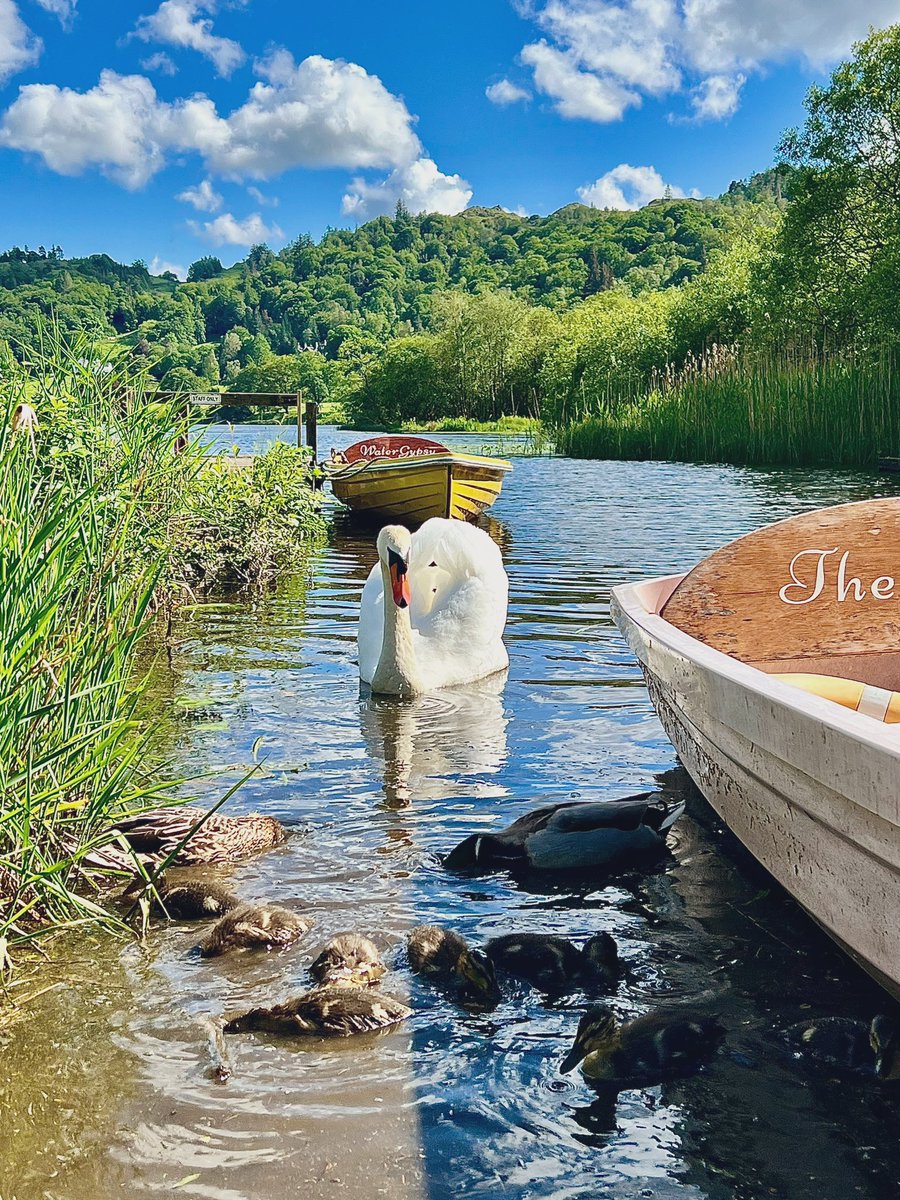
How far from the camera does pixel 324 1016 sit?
3238 millimetres

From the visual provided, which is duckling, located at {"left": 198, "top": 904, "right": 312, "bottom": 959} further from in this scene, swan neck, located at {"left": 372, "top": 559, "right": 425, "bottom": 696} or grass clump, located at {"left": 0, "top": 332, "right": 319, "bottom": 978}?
swan neck, located at {"left": 372, "top": 559, "right": 425, "bottom": 696}

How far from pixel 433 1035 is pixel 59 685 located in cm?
150

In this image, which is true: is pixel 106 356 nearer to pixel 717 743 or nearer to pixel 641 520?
pixel 717 743

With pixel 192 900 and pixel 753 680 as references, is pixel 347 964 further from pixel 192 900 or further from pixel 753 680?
pixel 753 680

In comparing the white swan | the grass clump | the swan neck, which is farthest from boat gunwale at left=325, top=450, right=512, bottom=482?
the grass clump

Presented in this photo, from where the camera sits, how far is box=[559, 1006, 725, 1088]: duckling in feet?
9.90

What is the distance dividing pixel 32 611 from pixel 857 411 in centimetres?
2551

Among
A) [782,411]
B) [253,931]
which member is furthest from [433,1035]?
[782,411]

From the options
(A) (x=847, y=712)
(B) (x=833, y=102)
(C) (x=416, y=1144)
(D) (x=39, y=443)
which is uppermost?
(B) (x=833, y=102)

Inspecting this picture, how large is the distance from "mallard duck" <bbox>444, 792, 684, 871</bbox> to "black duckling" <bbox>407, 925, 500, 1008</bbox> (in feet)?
2.63

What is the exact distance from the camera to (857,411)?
86.5 ft

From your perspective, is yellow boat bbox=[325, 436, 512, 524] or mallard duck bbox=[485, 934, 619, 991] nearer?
mallard duck bbox=[485, 934, 619, 991]

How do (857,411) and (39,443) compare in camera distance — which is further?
(857,411)

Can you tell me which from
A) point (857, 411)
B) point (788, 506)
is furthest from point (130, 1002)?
point (857, 411)
